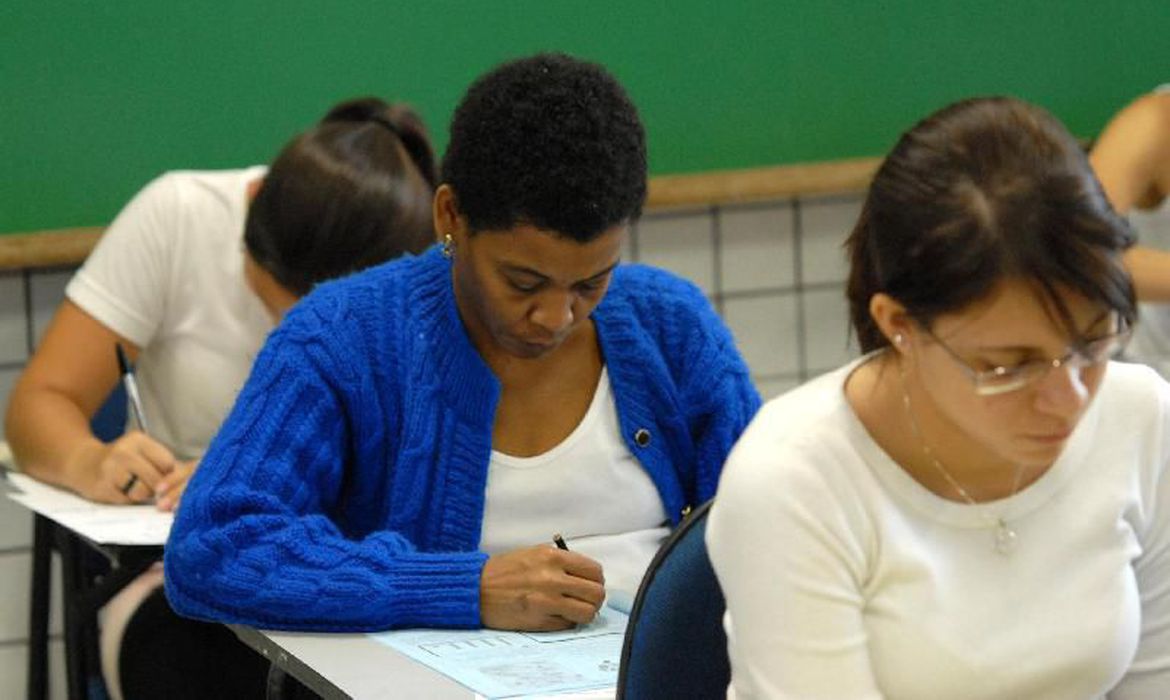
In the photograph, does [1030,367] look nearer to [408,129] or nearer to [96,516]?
[96,516]

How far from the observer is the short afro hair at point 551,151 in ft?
6.04

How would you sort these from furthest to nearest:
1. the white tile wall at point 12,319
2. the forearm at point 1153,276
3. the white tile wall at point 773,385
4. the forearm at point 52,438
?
the white tile wall at point 773,385, the white tile wall at point 12,319, the forearm at point 1153,276, the forearm at point 52,438

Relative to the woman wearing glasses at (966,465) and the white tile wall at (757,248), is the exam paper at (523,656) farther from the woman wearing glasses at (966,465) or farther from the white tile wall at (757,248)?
the white tile wall at (757,248)

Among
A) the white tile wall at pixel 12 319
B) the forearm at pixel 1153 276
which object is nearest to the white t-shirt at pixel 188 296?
the white tile wall at pixel 12 319

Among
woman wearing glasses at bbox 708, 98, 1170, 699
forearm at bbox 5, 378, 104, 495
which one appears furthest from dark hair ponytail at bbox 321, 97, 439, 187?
woman wearing glasses at bbox 708, 98, 1170, 699

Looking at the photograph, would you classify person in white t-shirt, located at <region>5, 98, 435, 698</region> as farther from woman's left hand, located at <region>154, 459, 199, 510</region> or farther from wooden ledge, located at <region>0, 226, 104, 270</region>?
wooden ledge, located at <region>0, 226, 104, 270</region>

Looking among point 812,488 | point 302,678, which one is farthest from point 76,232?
point 812,488

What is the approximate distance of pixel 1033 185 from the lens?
50.6 inches

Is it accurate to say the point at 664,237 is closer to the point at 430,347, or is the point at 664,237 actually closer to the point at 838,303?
the point at 838,303

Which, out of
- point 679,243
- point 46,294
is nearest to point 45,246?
point 46,294

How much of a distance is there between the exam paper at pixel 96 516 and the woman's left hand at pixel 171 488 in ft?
0.05

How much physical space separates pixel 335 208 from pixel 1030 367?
1.39 m

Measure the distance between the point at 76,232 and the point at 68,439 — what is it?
1.92 feet

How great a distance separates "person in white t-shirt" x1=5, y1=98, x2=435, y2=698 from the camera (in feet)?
8.13
